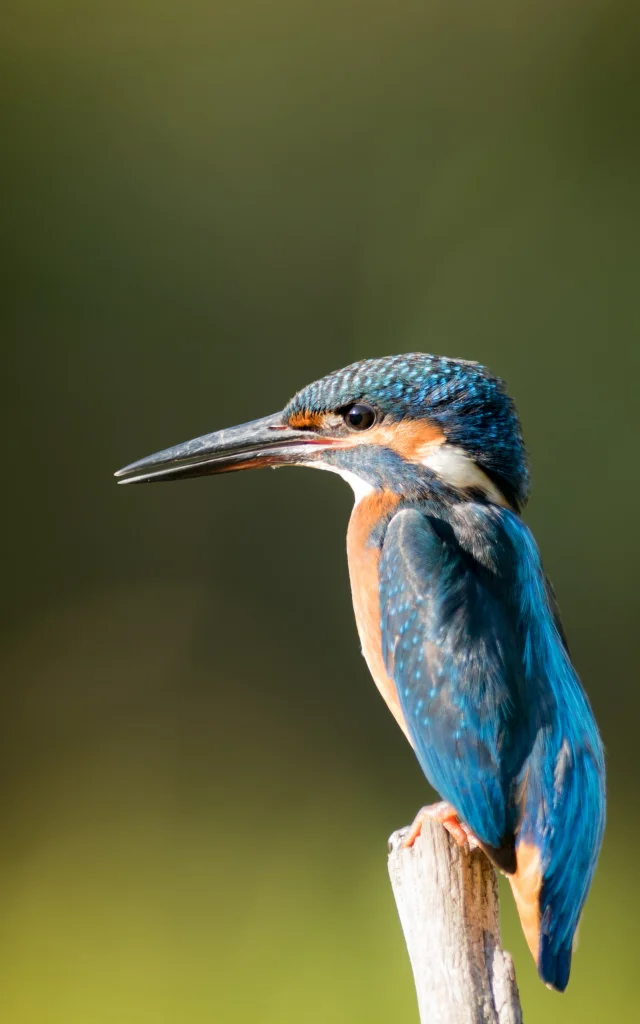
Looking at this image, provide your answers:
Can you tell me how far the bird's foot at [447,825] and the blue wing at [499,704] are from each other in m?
0.07

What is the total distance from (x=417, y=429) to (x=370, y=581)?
225 millimetres

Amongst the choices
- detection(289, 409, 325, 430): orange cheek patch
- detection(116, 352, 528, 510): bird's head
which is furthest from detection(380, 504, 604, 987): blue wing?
detection(289, 409, 325, 430): orange cheek patch

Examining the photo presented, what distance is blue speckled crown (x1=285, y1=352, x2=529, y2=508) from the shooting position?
160cm

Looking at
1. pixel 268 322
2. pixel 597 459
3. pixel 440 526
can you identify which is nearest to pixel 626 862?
pixel 597 459

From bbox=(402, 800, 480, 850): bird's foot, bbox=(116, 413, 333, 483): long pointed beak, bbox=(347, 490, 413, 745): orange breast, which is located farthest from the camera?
bbox=(116, 413, 333, 483): long pointed beak

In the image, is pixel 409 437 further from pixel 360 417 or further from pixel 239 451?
pixel 239 451

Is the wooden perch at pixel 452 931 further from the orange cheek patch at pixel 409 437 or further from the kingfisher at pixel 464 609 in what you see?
the orange cheek patch at pixel 409 437

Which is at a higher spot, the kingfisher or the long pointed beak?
the long pointed beak

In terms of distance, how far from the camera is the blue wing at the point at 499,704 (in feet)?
4.54

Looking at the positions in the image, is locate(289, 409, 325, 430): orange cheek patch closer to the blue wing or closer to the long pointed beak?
the long pointed beak

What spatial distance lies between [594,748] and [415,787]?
1.99 metres

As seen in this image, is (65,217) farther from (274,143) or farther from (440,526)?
(440,526)

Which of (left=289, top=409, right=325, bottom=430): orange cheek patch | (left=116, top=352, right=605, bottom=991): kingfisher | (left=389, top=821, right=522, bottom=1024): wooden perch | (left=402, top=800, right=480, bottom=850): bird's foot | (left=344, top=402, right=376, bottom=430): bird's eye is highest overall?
(left=289, top=409, right=325, bottom=430): orange cheek patch

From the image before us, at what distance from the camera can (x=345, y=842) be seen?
11.1 feet
